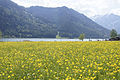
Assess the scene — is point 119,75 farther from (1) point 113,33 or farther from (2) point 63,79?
(1) point 113,33

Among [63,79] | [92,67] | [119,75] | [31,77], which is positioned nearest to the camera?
[63,79]

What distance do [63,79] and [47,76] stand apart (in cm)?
109

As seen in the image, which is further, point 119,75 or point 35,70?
point 35,70

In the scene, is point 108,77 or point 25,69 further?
point 25,69

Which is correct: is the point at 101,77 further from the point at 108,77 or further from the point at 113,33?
the point at 113,33

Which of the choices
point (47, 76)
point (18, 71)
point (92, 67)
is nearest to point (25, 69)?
point (18, 71)

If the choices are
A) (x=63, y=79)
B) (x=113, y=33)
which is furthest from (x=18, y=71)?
(x=113, y=33)

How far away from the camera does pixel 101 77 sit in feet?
24.9

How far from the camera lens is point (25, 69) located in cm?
956

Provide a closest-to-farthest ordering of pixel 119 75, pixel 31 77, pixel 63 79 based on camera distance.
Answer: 1. pixel 63 79
2. pixel 119 75
3. pixel 31 77

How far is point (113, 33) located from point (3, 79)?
375 feet

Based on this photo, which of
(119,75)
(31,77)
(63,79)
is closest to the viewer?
(63,79)

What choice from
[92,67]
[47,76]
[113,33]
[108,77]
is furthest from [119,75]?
[113,33]

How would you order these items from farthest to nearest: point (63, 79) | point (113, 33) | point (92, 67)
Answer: point (113, 33)
point (92, 67)
point (63, 79)
